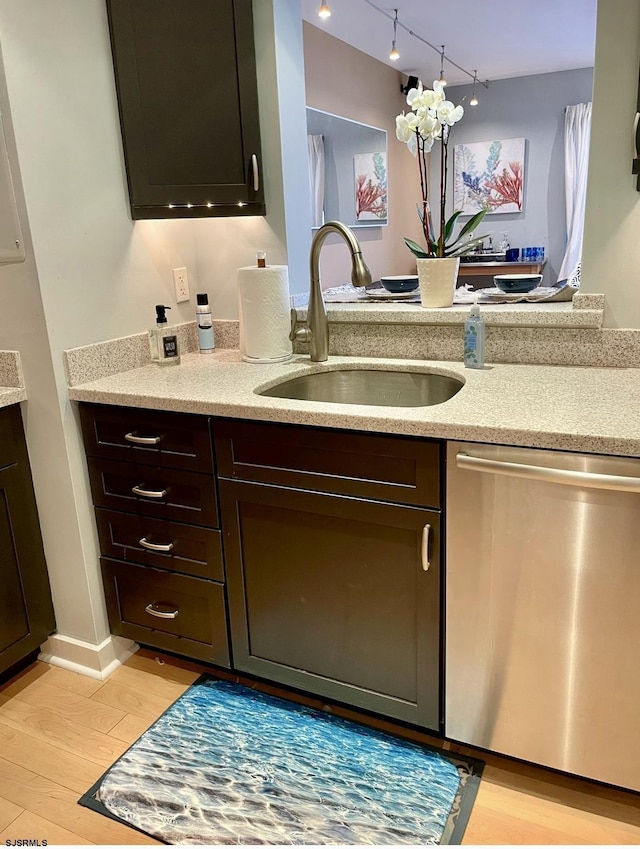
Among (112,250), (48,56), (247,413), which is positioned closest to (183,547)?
(247,413)

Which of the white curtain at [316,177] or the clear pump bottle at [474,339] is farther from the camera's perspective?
the white curtain at [316,177]

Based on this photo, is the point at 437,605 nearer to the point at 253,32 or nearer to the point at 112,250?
the point at 112,250

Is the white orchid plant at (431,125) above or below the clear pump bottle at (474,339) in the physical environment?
above

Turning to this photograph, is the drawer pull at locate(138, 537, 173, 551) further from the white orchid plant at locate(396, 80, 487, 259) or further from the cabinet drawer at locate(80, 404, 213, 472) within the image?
the white orchid plant at locate(396, 80, 487, 259)

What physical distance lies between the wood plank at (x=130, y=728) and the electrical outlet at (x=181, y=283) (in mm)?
1373

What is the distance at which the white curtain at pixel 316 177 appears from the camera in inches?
171

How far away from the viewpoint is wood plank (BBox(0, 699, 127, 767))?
5.78 feet

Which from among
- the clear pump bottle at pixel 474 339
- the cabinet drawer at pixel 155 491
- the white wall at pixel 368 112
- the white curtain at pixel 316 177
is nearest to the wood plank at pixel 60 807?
the cabinet drawer at pixel 155 491

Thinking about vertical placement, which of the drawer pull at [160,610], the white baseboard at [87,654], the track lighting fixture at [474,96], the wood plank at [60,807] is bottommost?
the wood plank at [60,807]

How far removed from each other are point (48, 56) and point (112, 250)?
1.74ft

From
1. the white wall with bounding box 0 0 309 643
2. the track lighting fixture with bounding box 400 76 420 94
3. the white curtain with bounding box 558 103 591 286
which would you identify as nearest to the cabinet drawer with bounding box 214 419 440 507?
the white wall with bounding box 0 0 309 643

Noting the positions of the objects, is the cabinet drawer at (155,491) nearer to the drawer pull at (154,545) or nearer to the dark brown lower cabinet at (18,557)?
the drawer pull at (154,545)

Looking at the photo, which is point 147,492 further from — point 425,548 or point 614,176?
point 614,176

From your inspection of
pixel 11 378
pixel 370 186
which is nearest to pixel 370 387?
pixel 11 378
